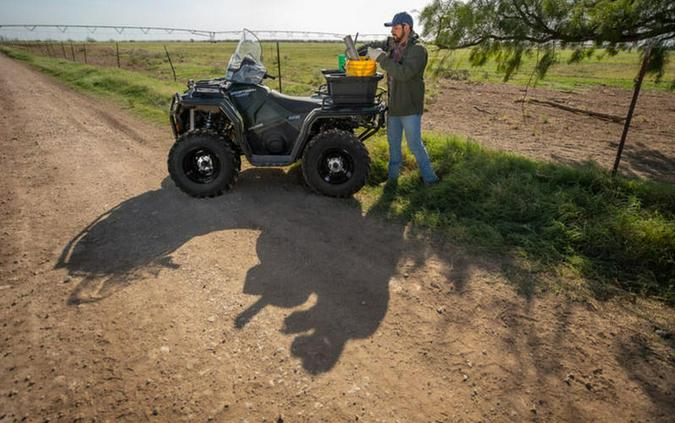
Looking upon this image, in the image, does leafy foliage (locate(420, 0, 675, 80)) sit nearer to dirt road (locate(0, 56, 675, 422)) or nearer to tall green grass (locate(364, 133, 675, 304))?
tall green grass (locate(364, 133, 675, 304))

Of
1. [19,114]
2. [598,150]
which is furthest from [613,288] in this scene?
[19,114]

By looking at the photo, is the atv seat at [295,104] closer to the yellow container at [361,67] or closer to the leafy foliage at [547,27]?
the yellow container at [361,67]

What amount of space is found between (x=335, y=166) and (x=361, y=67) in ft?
4.30

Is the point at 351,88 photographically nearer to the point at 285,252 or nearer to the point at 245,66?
the point at 245,66

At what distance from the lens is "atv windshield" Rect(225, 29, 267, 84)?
17.9 feet

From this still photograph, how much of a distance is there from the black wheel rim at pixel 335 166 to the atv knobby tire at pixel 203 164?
119cm

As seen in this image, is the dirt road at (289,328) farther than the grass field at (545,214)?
No

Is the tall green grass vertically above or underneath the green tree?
underneath

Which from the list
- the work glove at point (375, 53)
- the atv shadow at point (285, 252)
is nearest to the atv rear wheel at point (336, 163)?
the atv shadow at point (285, 252)

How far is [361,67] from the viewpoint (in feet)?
16.6

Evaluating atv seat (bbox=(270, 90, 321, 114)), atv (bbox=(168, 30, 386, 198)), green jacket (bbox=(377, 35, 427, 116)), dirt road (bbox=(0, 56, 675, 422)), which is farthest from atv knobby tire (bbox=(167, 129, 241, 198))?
green jacket (bbox=(377, 35, 427, 116))

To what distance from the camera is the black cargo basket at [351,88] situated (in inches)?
200

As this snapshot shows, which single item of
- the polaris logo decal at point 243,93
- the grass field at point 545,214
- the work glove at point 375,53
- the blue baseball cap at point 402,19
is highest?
the blue baseball cap at point 402,19

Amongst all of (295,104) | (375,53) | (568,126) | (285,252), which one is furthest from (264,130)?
(568,126)
